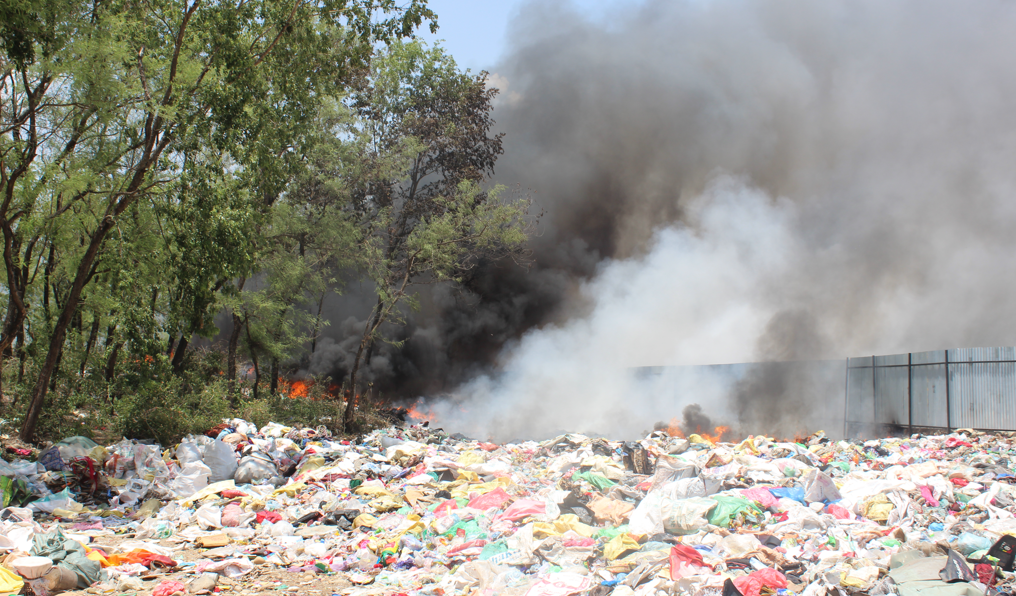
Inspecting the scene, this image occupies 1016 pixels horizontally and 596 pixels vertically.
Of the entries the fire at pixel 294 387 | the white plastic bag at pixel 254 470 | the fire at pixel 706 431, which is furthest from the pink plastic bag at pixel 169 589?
the fire at pixel 294 387

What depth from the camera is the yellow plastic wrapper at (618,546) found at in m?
4.86

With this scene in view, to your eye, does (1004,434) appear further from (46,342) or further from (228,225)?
(46,342)

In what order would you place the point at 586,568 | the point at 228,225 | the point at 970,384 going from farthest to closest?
1. the point at 970,384
2. the point at 228,225
3. the point at 586,568

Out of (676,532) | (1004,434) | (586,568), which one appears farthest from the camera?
(1004,434)

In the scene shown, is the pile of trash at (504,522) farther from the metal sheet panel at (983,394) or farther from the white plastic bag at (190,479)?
the metal sheet panel at (983,394)

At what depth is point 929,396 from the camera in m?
11.8

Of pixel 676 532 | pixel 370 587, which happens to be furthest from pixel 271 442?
pixel 676 532

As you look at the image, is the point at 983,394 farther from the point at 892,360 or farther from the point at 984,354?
the point at 892,360

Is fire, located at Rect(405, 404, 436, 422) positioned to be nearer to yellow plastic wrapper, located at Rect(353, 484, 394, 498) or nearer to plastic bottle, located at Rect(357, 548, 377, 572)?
yellow plastic wrapper, located at Rect(353, 484, 394, 498)

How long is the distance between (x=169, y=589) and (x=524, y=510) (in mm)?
3169

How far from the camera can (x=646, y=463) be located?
8.28m

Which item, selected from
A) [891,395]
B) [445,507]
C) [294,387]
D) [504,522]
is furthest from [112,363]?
[891,395]

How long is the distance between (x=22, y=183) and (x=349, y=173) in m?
9.41

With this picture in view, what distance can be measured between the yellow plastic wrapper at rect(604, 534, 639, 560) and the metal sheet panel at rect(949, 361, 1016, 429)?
9.19 m
